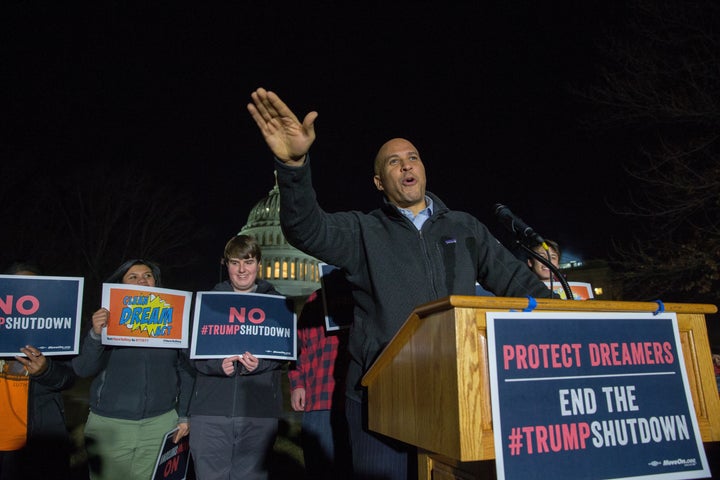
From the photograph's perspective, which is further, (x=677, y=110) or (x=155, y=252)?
(x=155, y=252)

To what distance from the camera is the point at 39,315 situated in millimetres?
3852

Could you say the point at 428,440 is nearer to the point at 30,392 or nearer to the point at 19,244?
the point at 30,392

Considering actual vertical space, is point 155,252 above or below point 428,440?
above

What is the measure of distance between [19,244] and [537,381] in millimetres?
28440

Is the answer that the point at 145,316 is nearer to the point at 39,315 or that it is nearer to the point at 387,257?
the point at 39,315

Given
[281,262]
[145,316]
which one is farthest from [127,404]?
[281,262]

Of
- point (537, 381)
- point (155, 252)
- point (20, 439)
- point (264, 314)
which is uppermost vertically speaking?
point (155, 252)

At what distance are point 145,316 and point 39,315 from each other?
0.81 metres

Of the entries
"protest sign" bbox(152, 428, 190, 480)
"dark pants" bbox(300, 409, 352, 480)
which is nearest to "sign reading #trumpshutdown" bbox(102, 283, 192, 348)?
"protest sign" bbox(152, 428, 190, 480)

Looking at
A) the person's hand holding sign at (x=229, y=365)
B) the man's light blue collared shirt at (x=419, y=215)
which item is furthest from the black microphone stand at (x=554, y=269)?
the person's hand holding sign at (x=229, y=365)

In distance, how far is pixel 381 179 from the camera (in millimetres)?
3043

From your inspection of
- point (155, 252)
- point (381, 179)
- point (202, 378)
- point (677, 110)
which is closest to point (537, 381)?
point (381, 179)

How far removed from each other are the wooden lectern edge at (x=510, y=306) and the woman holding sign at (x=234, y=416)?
227 cm

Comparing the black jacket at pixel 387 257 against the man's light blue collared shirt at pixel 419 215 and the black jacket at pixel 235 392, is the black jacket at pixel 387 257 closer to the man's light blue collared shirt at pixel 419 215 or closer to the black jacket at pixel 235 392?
the man's light blue collared shirt at pixel 419 215
